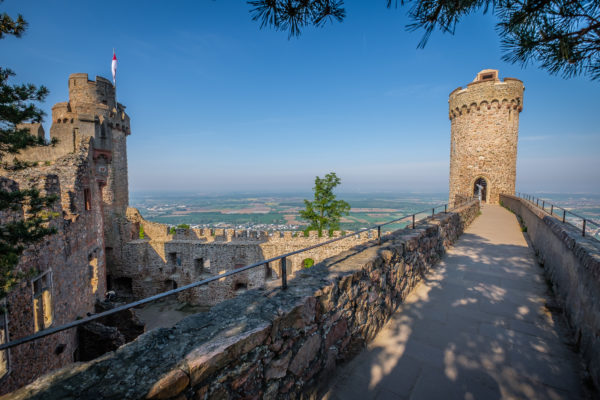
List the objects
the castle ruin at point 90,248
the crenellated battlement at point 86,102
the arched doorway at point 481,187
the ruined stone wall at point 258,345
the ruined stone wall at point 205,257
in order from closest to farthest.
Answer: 1. the ruined stone wall at point 258,345
2. the castle ruin at point 90,248
3. the ruined stone wall at point 205,257
4. the crenellated battlement at point 86,102
5. the arched doorway at point 481,187

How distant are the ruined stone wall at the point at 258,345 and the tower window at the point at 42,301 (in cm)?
699

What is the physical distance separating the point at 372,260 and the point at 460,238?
24.1 ft

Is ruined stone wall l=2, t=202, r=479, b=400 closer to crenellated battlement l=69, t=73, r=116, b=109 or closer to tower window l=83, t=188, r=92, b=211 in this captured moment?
tower window l=83, t=188, r=92, b=211

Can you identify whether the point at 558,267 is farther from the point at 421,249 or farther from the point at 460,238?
the point at 460,238

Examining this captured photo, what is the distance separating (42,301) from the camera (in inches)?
266

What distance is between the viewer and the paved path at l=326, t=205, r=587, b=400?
2.68 meters

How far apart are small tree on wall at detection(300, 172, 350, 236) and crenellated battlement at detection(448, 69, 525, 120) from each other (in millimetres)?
12221

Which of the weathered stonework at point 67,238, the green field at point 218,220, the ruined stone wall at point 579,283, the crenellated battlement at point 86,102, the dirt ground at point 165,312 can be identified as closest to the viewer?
the ruined stone wall at point 579,283

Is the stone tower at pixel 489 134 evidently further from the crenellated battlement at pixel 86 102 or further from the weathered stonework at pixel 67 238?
the crenellated battlement at pixel 86 102

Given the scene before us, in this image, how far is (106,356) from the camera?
167 centimetres

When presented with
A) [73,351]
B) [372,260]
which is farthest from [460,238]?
[73,351]

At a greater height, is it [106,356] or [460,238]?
[106,356]

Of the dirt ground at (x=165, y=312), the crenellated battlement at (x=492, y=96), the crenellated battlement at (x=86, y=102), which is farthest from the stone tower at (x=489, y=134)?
the crenellated battlement at (x=86, y=102)

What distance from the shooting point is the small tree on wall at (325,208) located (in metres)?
23.3
